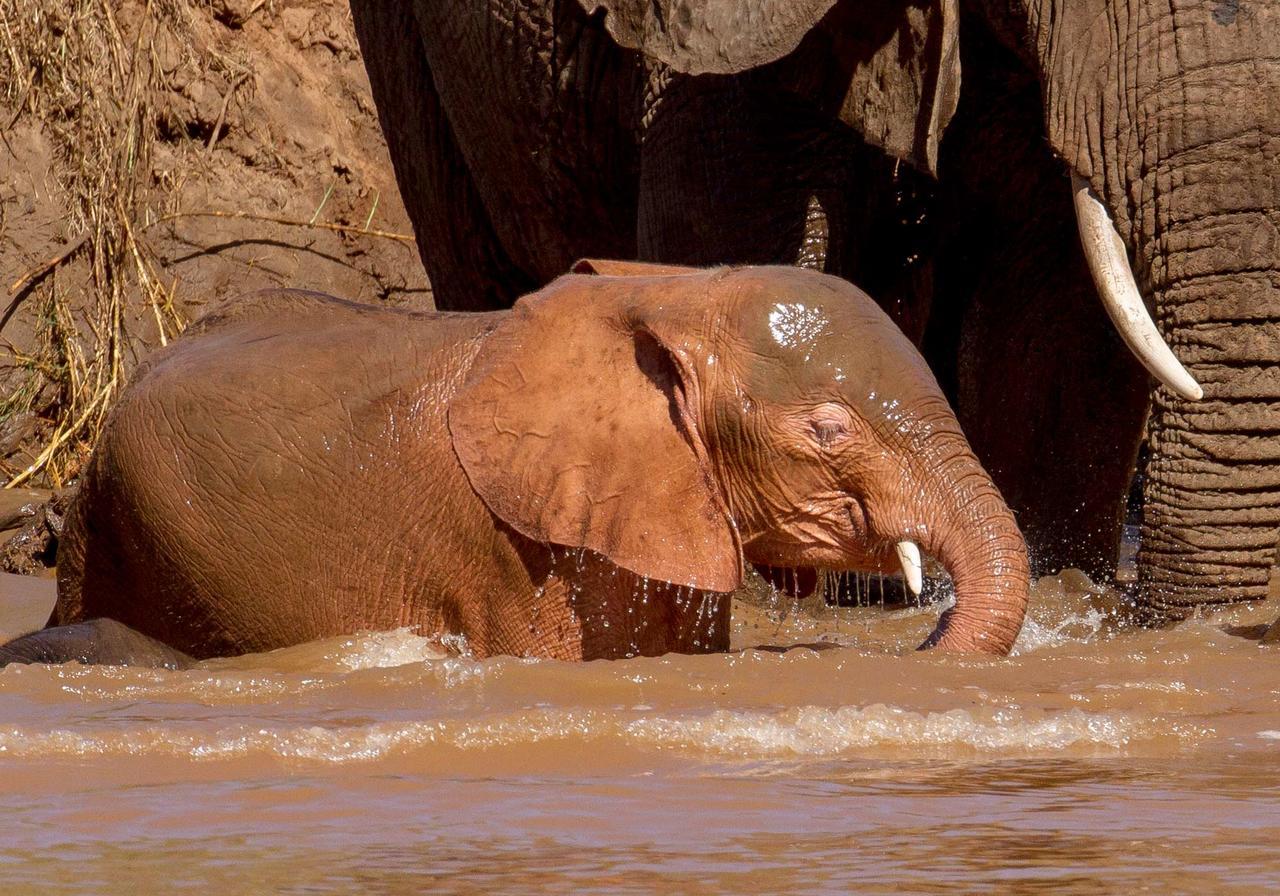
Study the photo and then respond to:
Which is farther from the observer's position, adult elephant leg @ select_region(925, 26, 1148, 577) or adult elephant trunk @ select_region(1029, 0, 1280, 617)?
adult elephant leg @ select_region(925, 26, 1148, 577)

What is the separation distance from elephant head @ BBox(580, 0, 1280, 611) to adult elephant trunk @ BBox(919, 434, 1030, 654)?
3.74ft

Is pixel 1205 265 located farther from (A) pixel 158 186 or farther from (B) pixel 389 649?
(A) pixel 158 186

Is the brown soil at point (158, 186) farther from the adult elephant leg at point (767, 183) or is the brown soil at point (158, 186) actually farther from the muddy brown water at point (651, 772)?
the muddy brown water at point (651, 772)

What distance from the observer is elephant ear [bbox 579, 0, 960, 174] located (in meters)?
5.25

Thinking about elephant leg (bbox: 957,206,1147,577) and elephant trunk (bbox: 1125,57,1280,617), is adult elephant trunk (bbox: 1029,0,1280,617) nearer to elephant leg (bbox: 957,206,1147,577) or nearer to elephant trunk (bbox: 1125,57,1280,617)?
elephant trunk (bbox: 1125,57,1280,617)

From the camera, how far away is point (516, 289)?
26.0ft

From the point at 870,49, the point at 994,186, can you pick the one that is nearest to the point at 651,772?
the point at 870,49

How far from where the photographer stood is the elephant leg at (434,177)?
25.8 feet

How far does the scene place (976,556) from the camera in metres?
3.61

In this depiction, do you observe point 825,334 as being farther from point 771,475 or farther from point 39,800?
point 39,800

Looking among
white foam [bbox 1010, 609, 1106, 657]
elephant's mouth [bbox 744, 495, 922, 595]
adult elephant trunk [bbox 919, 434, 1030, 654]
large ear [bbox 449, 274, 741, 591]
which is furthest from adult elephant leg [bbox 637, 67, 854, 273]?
adult elephant trunk [bbox 919, 434, 1030, 654]

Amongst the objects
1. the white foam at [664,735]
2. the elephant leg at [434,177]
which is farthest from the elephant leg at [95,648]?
the elephant leg at [434,177]

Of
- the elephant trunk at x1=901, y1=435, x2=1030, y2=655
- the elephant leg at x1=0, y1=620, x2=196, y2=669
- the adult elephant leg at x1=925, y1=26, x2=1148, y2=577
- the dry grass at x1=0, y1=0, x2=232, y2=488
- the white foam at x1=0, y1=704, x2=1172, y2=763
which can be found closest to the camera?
the white foam at x1=0, y1=704, x2=1172, y2=763

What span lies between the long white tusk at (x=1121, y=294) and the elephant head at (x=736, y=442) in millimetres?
1052
